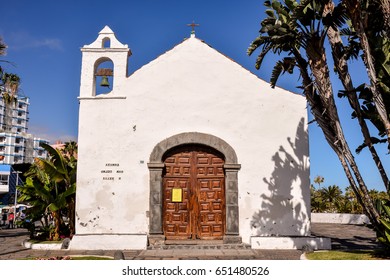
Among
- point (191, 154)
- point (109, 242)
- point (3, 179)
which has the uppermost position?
point (3, 179)

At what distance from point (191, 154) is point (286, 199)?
9.92 ft

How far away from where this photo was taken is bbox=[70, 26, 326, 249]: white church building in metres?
11.0

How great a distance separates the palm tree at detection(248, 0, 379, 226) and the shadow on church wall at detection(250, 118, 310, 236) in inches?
89.7

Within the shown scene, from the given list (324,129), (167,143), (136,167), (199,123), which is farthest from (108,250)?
(324,129)

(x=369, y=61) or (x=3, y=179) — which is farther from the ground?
(x=369, y=61)

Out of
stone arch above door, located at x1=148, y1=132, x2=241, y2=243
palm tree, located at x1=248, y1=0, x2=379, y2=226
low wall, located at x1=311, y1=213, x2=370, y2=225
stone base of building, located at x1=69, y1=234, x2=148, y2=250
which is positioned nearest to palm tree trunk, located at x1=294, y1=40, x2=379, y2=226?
palm tree, located at x1=248, y1=0, x2=379, y2=226

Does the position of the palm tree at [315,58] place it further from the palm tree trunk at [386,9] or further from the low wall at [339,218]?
the low wall at [339,218]

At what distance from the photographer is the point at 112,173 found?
1109cm

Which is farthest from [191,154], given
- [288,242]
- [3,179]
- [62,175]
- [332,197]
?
[3,179]

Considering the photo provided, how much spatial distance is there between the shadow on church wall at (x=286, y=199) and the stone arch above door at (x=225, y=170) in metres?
0.68

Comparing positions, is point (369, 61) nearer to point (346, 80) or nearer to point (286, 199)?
point (346, 80)

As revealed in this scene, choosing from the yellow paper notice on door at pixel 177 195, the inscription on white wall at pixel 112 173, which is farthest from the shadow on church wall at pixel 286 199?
the inscription on white wall at pixel 112 173

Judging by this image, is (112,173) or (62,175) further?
(62,175)

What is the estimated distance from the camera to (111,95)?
11414 millimetres
